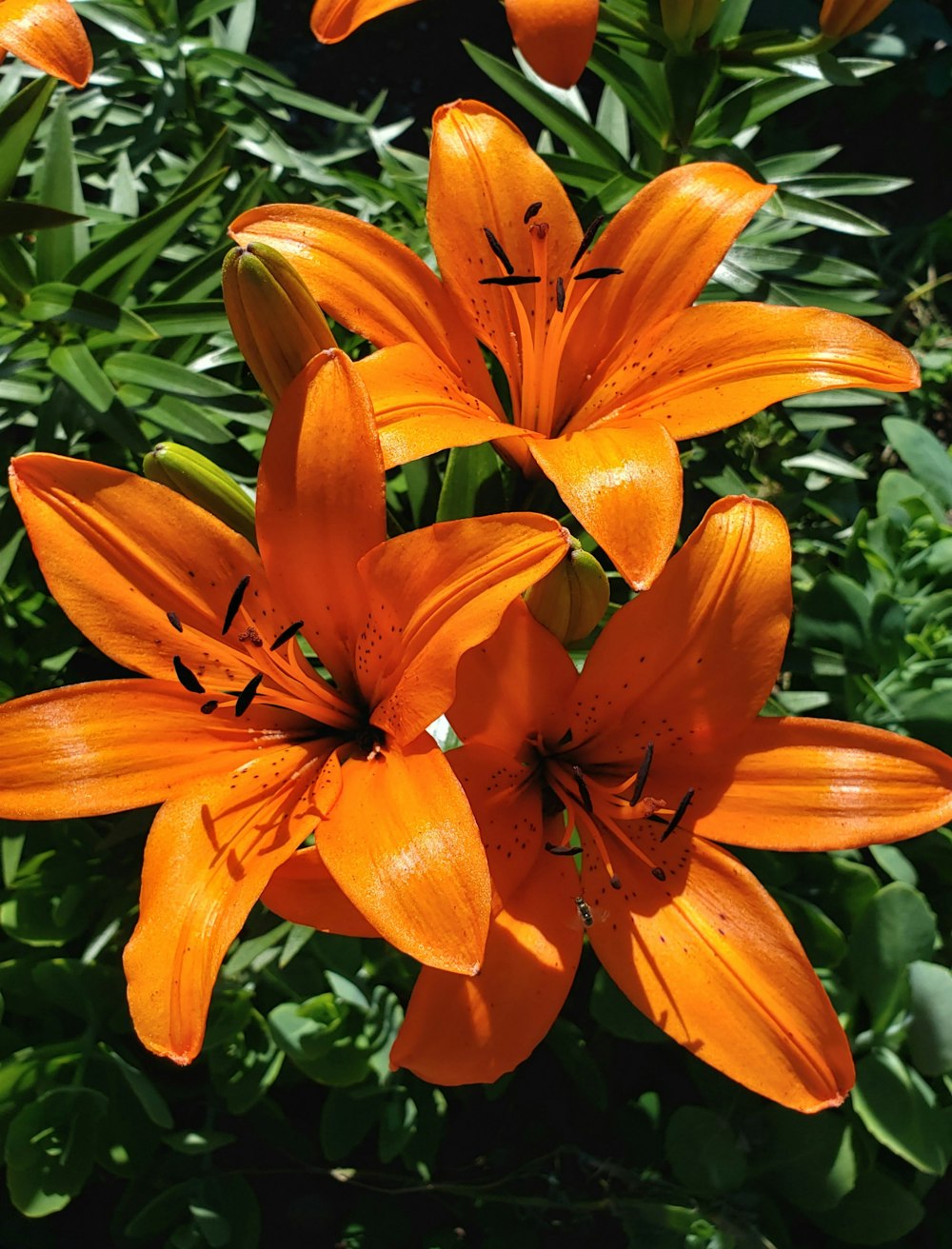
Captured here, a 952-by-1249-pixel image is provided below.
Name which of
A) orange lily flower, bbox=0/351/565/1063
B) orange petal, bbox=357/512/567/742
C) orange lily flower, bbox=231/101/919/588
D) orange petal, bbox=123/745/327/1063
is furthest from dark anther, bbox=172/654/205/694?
orange lily flower, bbox=231/101/919/588

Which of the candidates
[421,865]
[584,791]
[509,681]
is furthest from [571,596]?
[421,865]

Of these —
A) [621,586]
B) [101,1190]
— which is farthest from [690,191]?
[101,1190]

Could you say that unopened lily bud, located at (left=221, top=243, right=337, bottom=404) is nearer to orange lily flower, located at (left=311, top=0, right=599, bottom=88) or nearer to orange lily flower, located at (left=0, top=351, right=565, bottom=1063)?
orange lily flower, located at (left=0, top=351, right=565, bottom=1063)

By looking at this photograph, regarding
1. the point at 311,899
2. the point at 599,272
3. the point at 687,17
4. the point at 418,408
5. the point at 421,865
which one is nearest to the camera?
the point at 421,865

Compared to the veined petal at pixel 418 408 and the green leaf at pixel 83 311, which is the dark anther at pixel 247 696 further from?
the green leaf at pixel 83 311

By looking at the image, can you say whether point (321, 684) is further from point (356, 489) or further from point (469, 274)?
point (469, 274)

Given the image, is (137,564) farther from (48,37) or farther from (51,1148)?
(51,1148)

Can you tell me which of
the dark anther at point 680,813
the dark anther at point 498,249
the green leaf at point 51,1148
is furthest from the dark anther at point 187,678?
the green leaf at point 51,1148
